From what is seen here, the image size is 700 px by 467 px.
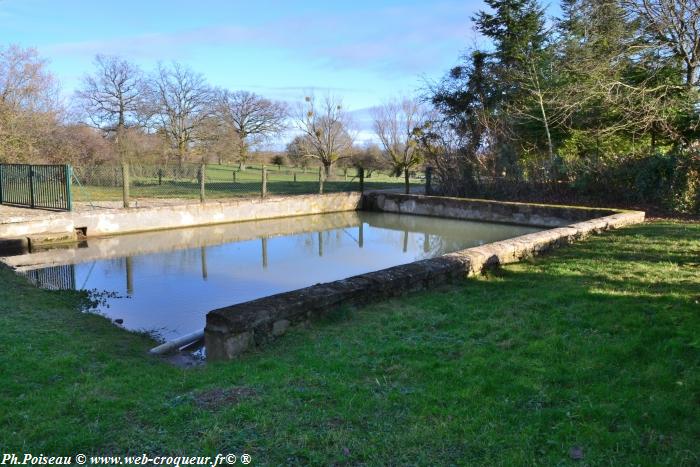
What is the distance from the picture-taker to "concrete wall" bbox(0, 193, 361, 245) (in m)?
10.8

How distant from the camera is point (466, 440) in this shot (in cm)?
275

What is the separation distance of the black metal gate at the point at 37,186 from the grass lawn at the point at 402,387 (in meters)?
7.34

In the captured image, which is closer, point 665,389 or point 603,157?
point 665,389

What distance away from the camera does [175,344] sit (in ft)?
16.2

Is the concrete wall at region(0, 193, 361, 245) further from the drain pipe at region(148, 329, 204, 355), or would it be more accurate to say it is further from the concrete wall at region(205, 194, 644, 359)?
the concrete wall at region(205, 194, 644, 359)

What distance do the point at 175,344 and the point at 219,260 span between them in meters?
4.84

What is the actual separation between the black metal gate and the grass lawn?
24.1 ft

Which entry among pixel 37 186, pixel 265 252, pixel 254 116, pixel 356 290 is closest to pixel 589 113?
pixel 265 252

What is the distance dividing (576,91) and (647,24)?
2736mm

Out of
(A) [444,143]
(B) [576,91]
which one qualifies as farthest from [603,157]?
(A) [444,143]

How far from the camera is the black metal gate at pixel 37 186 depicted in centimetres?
1223

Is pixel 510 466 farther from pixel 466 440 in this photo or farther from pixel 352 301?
pixel 352 301

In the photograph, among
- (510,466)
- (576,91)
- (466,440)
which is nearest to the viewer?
(510,466)

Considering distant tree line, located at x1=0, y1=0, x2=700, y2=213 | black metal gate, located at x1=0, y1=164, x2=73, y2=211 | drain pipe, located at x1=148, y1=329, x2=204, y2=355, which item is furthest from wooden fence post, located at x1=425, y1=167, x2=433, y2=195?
drain pipe, located at x1=148, y1=329, x2=204, y2=355
